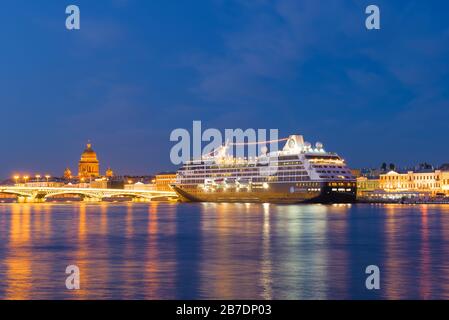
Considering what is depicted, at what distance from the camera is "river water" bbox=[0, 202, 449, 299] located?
20.9 m

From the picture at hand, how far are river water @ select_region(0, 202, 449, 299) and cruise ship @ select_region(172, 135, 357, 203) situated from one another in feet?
158

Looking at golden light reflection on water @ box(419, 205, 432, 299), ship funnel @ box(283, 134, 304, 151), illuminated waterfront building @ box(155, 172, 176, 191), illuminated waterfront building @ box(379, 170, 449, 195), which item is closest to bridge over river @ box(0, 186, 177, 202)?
ship funnel @ box(283, 134, 304, 151)

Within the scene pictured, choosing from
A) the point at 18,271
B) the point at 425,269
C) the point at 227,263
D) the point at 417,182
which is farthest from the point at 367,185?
the point at 18,271

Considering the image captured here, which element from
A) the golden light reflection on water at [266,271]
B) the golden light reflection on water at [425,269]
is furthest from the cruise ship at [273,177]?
the golden light reflection on water at [266,271]

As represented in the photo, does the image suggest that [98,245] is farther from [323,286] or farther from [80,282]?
[323,286]

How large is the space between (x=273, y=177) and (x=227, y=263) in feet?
241

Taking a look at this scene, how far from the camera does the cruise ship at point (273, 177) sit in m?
94.4

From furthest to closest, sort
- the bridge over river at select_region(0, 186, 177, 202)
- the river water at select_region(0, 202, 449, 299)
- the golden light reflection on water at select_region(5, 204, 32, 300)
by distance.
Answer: the bridge over river at select_region(0, 186, 177, 202) → the river water at select_region(0, 202, 449, 299) → the golden light reflection on water at select_region(5, 204, 32, 300)

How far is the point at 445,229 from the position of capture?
45594 millimetres

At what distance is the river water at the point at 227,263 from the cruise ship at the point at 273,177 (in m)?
48.2

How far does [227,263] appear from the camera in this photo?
2752cm

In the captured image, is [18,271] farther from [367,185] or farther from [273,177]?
[367,185]

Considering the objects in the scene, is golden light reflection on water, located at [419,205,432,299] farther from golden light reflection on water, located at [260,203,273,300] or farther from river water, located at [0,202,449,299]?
golden light reflection on water, located at [260,203,273,300]
